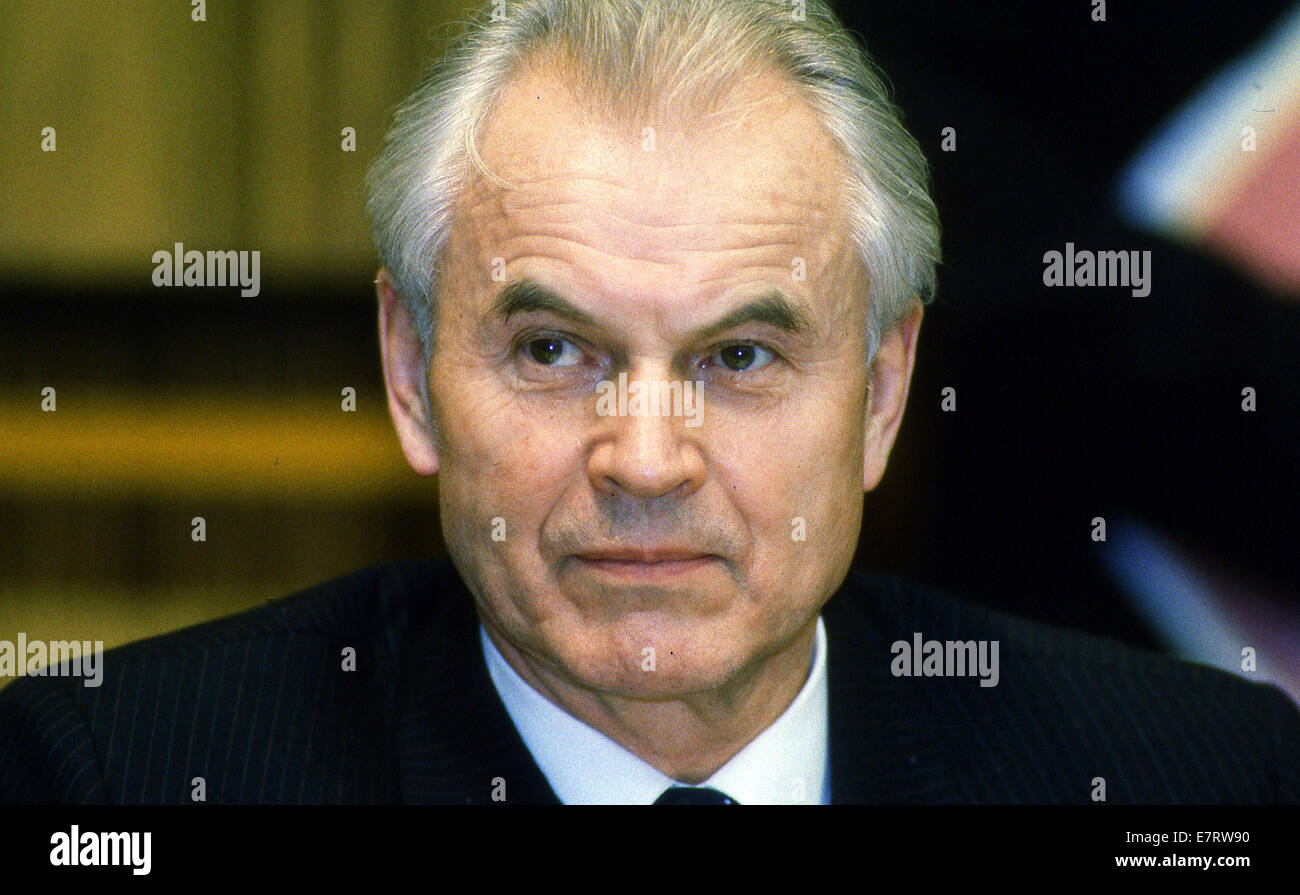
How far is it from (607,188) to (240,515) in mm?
1268

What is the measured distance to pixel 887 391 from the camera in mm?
1877

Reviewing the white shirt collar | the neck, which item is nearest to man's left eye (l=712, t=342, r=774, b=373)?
the neck

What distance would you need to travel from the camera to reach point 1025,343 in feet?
8.04

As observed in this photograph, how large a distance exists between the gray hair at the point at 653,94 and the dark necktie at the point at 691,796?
2.05 ft

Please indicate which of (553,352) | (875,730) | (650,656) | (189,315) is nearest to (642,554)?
(650,656)

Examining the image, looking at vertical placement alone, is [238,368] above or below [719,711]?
above

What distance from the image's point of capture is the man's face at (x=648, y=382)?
1.58 meters

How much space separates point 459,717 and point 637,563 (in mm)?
391

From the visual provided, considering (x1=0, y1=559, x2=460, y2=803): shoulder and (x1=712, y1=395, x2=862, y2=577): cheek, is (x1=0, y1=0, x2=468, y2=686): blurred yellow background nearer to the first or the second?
(x1=0, y1=559, x2=460, y2=803): shoulder

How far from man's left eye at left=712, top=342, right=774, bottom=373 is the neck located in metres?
0.38

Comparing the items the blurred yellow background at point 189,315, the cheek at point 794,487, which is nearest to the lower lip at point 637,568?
the cheek at point 794,487
